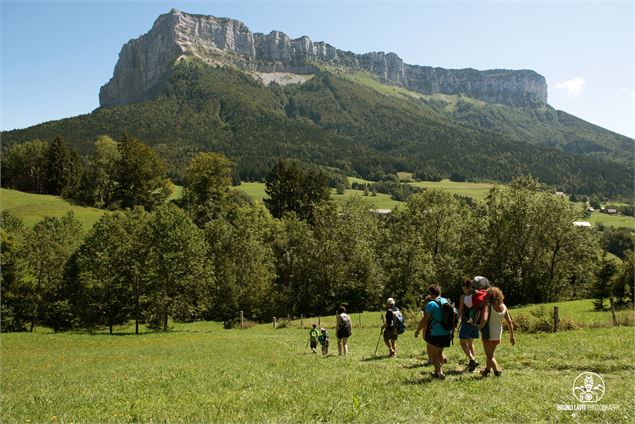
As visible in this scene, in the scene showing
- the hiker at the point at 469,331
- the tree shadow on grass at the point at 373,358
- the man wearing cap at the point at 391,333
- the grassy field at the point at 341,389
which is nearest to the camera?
the grassy field at the point at 341,389

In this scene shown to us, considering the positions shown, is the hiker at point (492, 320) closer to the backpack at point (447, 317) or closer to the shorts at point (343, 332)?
the backpack at point (447, 317)

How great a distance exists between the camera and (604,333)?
71.8ft

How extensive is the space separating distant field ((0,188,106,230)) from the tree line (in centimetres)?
867

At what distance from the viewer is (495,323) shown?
1246 cm

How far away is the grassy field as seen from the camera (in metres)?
9.38

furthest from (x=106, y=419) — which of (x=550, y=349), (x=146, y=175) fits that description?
(x=146, y=175)

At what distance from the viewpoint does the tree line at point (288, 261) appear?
54.1 metres

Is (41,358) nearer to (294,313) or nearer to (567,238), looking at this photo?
(294,313)

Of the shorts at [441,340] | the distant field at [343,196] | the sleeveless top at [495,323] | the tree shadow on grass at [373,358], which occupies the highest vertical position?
the distant field at [343,196]

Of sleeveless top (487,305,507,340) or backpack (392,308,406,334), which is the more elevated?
sleeveless top (487,305,507,340)

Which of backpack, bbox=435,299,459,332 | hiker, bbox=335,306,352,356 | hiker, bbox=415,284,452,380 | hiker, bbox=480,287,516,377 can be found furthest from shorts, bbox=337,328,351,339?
hiker, bbox=480,287,516,377

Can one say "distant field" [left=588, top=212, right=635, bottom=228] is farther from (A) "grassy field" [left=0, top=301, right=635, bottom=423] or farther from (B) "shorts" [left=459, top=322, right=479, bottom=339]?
(B) "shorts" [left=459, top=322, right=479, bottom=339]

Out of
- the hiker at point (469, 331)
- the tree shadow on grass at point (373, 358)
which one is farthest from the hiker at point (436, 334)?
the tree shadow on grass at point (373, 358)

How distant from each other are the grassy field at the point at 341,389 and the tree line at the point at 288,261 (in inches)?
1201
